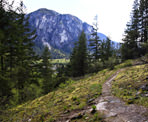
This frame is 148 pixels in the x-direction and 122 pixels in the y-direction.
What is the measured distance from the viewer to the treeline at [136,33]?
83.0ft

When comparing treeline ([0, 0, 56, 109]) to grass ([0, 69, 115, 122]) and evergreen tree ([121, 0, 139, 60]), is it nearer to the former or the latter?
grass ([0, 69, 115, 122])

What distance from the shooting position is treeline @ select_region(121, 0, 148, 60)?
25.3m

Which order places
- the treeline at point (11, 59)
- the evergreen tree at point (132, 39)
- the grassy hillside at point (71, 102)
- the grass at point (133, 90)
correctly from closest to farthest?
the grass at point (133, 90), the grassy hillside at point (71, 102), the treeline at point (11, 59), the evergreen tree at point (132, 39)

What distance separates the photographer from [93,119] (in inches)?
158

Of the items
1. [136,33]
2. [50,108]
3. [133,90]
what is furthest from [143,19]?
[50,108]

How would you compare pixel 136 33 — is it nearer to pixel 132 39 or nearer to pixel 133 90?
pixel 132 39

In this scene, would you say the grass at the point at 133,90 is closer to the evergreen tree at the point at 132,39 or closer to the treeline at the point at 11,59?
the treeline at the point at 11,59

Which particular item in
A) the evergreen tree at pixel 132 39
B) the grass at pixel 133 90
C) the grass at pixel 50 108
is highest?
the evergreen tree at pixel 132 39

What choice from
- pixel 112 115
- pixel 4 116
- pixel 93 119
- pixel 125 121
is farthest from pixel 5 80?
pixel 125 121

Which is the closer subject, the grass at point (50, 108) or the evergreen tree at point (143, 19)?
the grass at point (50, 108)

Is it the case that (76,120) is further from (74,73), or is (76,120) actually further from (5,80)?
(74,73)

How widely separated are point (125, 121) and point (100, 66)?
752 inches

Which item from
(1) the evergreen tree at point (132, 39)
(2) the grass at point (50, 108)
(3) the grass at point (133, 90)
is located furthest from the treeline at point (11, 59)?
(1) the evergreen tree at point (132, 39)

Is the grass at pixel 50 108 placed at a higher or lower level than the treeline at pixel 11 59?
lower
